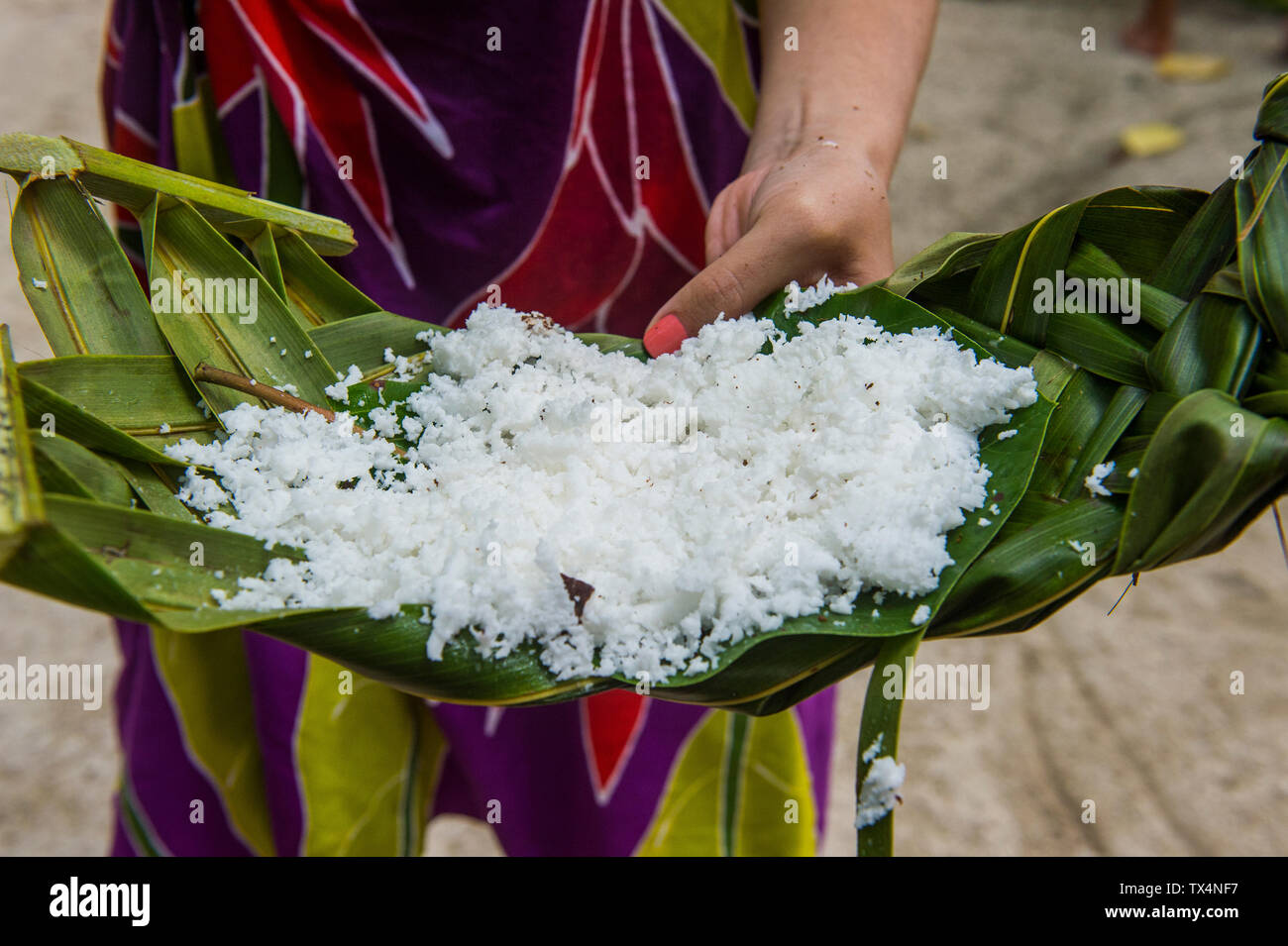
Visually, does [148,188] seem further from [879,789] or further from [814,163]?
[879,789]

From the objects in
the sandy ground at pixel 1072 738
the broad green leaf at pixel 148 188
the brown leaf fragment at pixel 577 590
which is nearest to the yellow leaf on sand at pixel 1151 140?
the sandy ground at pixel 1072 738

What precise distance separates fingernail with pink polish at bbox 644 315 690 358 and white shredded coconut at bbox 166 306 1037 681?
0.08 feet

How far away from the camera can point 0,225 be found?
1.95 meters

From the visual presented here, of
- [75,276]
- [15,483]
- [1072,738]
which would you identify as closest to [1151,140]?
[1072,738]

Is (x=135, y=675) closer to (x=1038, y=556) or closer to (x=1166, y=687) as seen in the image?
(x=1038, y=556)

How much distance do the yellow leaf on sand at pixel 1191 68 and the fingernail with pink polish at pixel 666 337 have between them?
293 cm

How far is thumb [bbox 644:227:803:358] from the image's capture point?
680 millimetres

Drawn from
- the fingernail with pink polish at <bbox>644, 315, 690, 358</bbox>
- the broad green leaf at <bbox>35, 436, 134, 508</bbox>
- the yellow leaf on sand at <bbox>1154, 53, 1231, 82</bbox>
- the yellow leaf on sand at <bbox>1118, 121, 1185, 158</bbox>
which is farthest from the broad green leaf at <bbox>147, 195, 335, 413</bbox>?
the yellow leaf on sand at <bbox>1154, 53, 1231, 82</bbox>

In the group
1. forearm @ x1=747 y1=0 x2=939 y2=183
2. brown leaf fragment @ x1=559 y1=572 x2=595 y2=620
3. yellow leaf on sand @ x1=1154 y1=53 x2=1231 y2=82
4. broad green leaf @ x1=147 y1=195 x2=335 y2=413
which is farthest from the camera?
yellow leaf on sand @ x1=1154 y1=53 x2=1231 y2=82

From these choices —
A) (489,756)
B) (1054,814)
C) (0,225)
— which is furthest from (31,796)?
(1054,814)

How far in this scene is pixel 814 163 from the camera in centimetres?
72

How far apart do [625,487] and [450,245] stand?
325mm

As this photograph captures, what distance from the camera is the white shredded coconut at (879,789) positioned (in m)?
0.53

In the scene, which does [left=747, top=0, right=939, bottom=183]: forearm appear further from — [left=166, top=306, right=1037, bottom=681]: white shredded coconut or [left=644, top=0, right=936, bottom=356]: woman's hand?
[left=166, top=306, right=1037, bottom=681]: white shredded coconut
